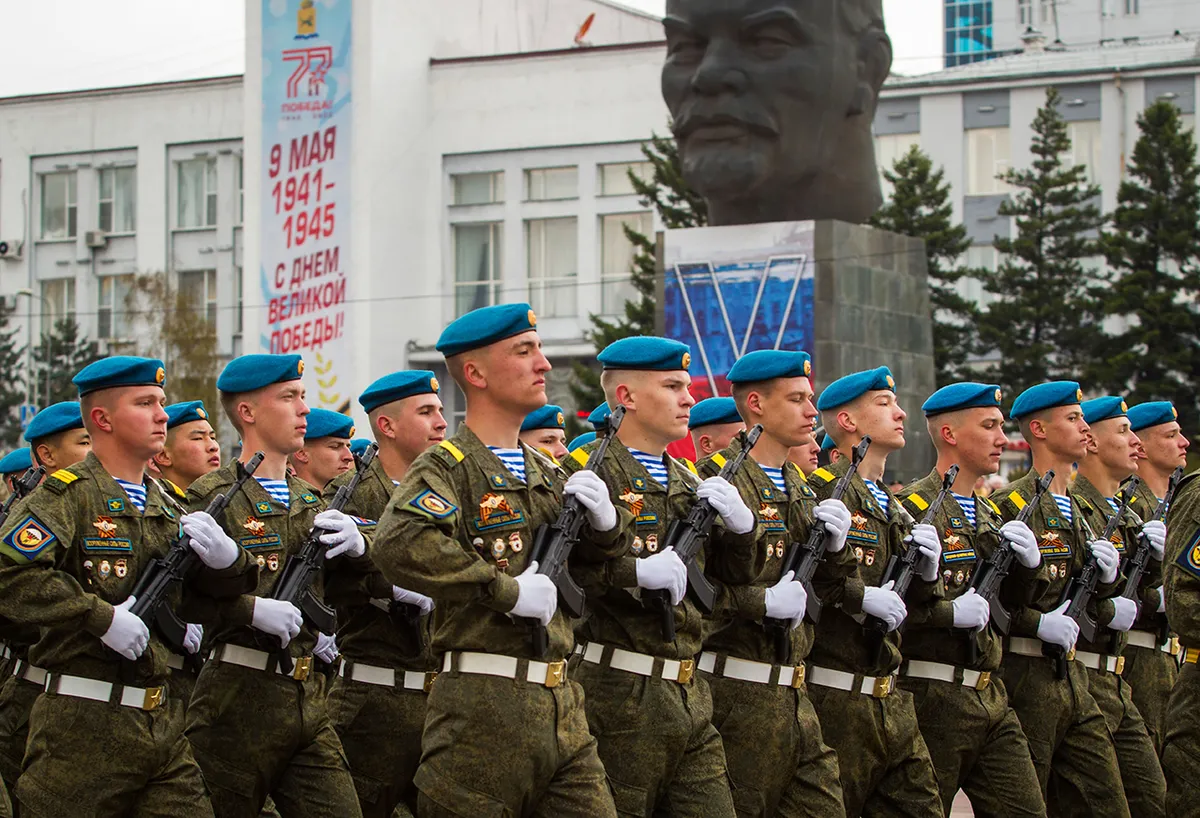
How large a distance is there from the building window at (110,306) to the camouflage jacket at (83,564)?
42856mm

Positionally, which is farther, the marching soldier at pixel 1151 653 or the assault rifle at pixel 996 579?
the marching soldier at pixel 1151 653

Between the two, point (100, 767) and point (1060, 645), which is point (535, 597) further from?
point (1060, 645)

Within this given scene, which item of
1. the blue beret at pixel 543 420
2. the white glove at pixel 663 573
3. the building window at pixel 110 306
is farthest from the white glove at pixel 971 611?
the building window at pixel 110 306

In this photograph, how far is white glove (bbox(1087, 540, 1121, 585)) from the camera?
8.66m

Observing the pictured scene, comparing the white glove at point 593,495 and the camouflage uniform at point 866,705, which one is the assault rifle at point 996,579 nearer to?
the camouflage uniform at point 866,705

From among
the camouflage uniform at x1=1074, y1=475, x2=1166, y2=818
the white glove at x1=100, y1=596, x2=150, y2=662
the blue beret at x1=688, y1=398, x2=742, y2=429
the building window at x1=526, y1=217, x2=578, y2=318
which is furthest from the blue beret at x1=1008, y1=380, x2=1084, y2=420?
the building window at x1=526, y1=217, x2=578, y2=318

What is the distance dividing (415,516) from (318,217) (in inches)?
1448

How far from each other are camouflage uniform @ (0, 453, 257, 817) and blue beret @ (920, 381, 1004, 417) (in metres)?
3.69

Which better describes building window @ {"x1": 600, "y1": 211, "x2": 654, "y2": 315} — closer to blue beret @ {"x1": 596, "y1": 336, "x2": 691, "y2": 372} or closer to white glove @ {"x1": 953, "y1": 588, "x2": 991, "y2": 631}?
white glove @ {"x1": 953, "y1": 588, "x2": 991, "y2": 631}

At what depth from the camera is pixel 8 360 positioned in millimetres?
48781

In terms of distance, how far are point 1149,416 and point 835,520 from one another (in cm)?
393

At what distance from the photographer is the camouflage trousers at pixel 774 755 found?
7.14 m

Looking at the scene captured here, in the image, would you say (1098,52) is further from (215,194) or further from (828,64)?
(828,64)

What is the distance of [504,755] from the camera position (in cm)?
Answer: 576
